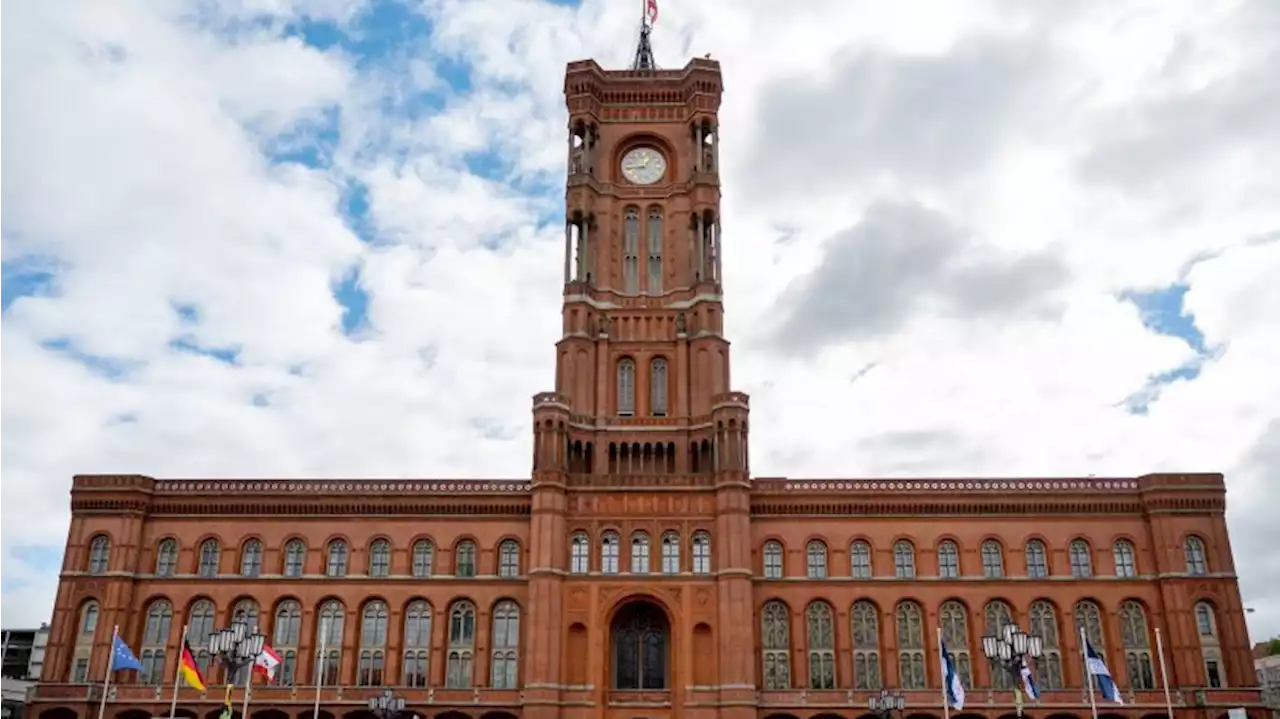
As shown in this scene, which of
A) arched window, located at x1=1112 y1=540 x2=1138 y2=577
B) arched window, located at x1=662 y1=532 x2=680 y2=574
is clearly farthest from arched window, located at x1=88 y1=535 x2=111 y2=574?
arched window, located at x1=1112 y1=540 x2=1138 y2=577

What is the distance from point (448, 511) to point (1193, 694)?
44.0 m

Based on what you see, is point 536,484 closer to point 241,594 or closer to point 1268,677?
point 241,594

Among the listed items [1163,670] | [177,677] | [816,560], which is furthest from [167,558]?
[1163,670]

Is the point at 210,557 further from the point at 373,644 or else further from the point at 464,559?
the point at 464,559

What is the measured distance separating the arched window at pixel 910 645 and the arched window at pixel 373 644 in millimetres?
30273

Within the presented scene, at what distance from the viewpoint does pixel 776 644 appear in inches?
2424

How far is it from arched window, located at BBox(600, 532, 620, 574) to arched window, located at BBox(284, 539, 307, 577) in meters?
18.3

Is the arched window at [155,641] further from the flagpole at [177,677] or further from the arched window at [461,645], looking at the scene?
the arched window at [461,645]

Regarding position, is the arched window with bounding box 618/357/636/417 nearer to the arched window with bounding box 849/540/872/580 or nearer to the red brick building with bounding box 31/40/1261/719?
the red brick building with bounding box 31/40/1261/719

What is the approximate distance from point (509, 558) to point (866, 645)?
21.8 metres

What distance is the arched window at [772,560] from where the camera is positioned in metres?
62.8

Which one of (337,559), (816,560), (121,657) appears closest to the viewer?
(121,657)

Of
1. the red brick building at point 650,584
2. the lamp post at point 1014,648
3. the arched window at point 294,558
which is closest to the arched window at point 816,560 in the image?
the red brick building at point 650,584

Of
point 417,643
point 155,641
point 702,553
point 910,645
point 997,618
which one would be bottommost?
point 910,645
